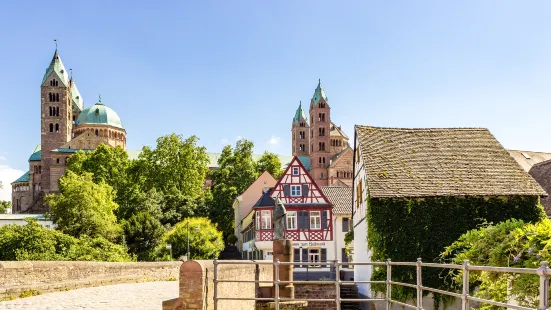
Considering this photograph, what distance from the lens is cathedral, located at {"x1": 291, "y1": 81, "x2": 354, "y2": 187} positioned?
106812 mm

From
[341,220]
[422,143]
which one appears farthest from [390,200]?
[341,220]

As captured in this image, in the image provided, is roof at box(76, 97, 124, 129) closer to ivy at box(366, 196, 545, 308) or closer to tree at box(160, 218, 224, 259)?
tree at box(160, 218, 224, 259)

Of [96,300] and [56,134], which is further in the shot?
[56,134]

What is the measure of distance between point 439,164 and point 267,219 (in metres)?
20.8

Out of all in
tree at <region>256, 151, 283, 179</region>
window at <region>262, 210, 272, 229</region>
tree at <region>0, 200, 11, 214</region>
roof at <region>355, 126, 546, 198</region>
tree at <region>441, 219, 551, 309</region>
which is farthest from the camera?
tree at <region>0, 200, 11, 214</region>

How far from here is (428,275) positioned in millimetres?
22969

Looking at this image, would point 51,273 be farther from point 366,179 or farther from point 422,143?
point 422,143

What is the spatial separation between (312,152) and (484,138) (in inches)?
3525

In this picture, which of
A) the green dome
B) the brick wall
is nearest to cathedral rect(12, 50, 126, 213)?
the green dome

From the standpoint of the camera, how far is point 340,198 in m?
44.1

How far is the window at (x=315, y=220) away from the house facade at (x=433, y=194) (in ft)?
50.4

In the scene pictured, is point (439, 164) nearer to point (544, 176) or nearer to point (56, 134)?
point (544, 176)

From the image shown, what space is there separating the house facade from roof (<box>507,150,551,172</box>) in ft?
38.5

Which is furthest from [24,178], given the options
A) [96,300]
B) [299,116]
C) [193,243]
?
[96,300]
